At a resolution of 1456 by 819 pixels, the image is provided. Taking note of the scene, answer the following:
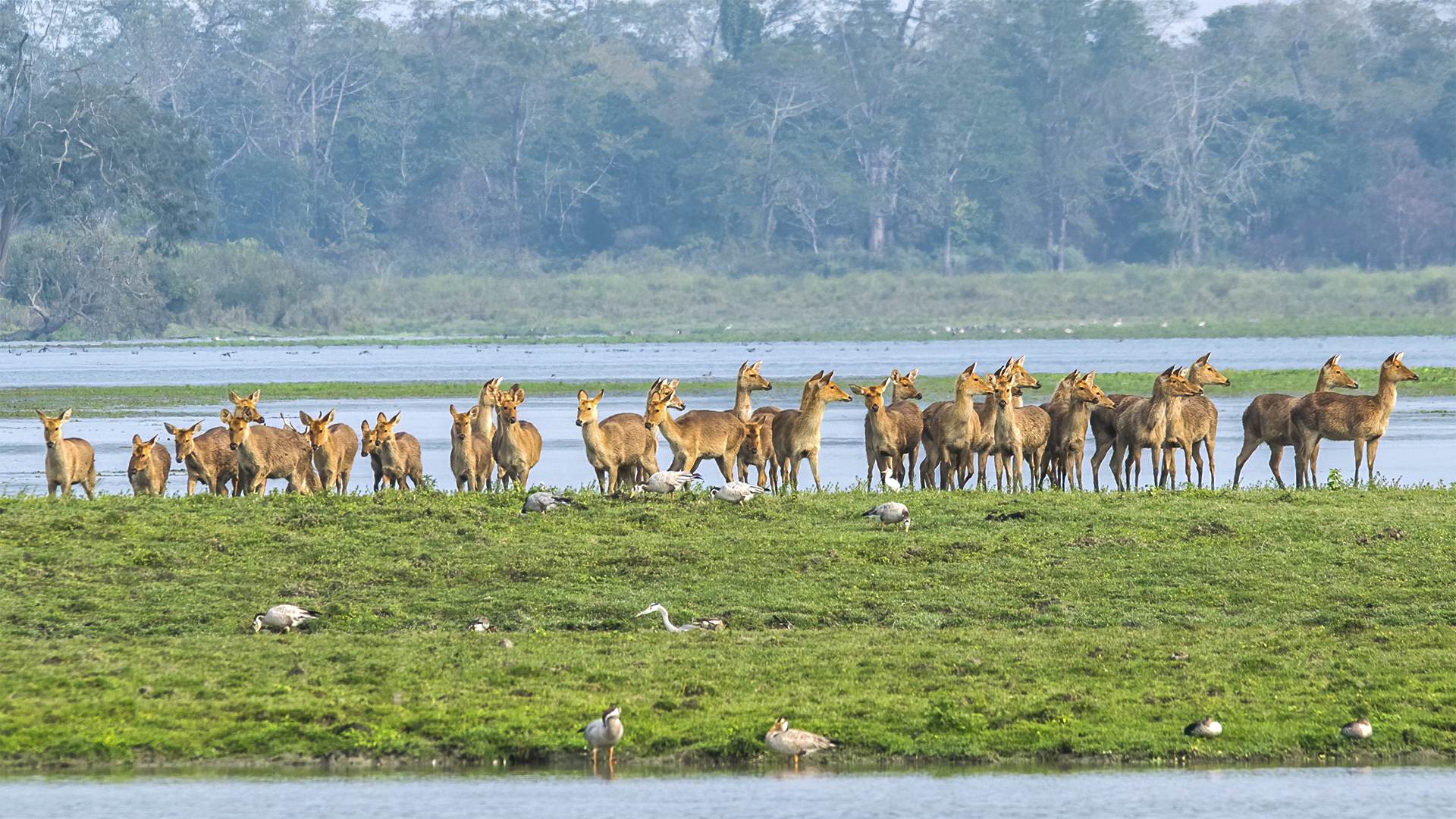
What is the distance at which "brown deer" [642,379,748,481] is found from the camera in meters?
17.8

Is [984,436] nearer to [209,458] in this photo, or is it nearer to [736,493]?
[736,493]

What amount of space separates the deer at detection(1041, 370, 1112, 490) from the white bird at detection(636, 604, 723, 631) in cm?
752

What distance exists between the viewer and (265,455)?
18.0 m

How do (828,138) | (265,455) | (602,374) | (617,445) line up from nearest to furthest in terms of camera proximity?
(617,445) < (265,455) < (602,374) < (828,138)

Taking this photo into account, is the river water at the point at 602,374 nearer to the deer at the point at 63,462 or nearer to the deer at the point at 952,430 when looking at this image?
the deer at the point at 63,462

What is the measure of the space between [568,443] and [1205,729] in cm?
1862

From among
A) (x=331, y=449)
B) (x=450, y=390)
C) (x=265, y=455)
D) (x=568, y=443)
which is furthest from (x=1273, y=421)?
(x=450, y=390)

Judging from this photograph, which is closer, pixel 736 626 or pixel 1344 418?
pixel 736 626

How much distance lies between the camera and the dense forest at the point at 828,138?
307ft

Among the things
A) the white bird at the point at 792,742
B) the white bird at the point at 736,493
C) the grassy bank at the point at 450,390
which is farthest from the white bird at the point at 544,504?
the grassy bank at the point at 450,390

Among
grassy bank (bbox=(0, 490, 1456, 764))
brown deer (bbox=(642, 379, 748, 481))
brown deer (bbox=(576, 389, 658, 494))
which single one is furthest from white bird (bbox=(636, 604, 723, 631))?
brown deer (bbox=(642, 379, 748, 481))

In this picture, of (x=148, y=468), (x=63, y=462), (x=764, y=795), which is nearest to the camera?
(x=764, y=795)

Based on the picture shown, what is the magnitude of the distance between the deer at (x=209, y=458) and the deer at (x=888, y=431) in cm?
626

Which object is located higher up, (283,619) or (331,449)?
(331,449)
